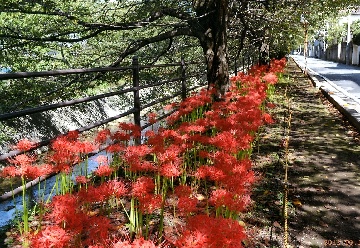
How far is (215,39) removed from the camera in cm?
688

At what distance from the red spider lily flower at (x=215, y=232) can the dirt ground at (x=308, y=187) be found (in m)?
0.98

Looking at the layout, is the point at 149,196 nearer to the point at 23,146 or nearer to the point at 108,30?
the point at 23,146

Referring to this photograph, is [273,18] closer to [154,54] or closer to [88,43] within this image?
[154,54]

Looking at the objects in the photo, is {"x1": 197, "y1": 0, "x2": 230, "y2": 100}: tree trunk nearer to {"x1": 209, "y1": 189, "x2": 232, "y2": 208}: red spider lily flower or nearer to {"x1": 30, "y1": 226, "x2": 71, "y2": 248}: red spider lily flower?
{"x1": 209, "y1": 189, "x2": 232, "y2": 208}: red spider lily flower

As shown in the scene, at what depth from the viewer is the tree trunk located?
22.0 ft

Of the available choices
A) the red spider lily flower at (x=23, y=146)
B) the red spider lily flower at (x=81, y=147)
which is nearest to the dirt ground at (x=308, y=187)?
the red spider lily flower at (x=81, y=147)

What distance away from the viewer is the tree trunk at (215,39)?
22.0ft

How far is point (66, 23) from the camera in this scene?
20.8 feet

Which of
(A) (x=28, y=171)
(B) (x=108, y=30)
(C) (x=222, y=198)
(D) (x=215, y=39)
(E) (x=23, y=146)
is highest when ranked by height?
(B) (x=108, y=30)

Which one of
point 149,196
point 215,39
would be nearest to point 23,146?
point 149,196

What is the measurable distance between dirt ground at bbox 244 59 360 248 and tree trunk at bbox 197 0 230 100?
1.52 m

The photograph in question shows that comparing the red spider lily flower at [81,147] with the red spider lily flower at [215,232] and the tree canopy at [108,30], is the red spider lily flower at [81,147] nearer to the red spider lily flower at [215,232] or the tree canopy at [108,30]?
the red spider lily flower at [215,232]

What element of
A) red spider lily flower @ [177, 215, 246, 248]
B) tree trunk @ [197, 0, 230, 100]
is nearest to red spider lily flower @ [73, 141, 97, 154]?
red spider lily flower @ [177, 215, 246, 248]

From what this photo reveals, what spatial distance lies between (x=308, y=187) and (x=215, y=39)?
13.3 ft
